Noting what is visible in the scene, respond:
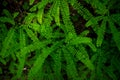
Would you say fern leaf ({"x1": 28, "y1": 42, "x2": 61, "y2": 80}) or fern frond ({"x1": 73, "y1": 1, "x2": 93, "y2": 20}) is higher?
fern frond ({"x1": 73, "y1": 1, "x2": 93, "y2": 20})

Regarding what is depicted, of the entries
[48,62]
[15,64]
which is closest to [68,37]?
Result: [48,62]

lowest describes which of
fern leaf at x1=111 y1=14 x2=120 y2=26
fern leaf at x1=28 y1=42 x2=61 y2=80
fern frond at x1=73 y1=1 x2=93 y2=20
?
fern leaf at x1=28 y1=42 x2=61 y2=80

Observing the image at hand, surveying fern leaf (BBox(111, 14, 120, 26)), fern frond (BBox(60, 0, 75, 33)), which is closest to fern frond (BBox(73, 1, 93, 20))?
fern frond (BBox(60, 0, 75, 33))

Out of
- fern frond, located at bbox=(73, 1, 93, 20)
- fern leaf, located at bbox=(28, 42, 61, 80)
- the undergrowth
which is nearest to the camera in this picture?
fern frond, located at bbox=(73, 1, 93, 20)

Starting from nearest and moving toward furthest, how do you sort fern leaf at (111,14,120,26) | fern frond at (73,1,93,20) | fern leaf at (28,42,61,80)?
fern frond at (73,1,93,20) → fern leaf at (28,42,61,80) → fern leaf at (111,14,120,26)

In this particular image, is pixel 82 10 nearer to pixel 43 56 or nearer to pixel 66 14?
pixel 66 14

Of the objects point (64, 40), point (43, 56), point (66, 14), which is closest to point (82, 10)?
point (66, 14)

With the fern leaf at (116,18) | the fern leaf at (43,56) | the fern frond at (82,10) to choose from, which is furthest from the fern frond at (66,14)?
the fern leaf at (116,18)

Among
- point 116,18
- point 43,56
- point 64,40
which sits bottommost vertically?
point 43,56

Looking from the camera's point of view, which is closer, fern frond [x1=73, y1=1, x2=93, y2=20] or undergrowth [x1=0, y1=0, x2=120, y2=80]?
fern frond [x1=73, y1=1, x2=93, y2=20]

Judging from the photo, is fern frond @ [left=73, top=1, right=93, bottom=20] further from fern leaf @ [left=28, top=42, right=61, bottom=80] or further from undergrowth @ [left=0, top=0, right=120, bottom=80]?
fern leaf @ [left=28, top=42, right=61, bottom=80]

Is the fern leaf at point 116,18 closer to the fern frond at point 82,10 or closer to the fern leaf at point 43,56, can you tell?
the fern frond at point 82,10
